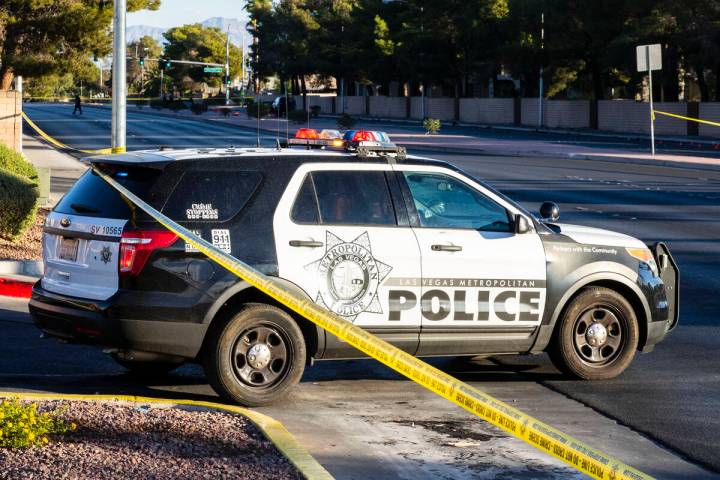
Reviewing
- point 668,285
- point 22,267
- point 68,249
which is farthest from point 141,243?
point 22,267

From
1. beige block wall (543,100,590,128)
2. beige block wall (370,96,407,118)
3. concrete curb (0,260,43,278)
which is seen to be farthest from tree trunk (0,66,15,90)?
beige block wall (370,96,407,118)

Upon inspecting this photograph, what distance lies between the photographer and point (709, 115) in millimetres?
56812

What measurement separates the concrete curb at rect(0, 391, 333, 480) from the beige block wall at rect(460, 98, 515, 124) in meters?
73.9

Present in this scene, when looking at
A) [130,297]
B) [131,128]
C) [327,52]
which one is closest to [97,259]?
[130,297]

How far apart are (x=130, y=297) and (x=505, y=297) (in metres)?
2.72

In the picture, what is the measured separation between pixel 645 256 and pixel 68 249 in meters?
4.41

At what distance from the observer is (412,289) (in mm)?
8562

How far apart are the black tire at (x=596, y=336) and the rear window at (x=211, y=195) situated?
8.72 feet

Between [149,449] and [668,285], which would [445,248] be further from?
[149,449]

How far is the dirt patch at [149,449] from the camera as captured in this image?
5.96 metres

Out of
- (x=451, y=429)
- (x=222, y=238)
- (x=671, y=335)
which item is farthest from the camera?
(x=671, y=335)

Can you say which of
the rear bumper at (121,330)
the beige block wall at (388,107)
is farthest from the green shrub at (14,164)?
the beige block wall at (388,107)

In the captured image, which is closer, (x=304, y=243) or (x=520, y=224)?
(x=304, y=243)

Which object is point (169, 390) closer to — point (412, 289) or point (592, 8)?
point (412, 289)
